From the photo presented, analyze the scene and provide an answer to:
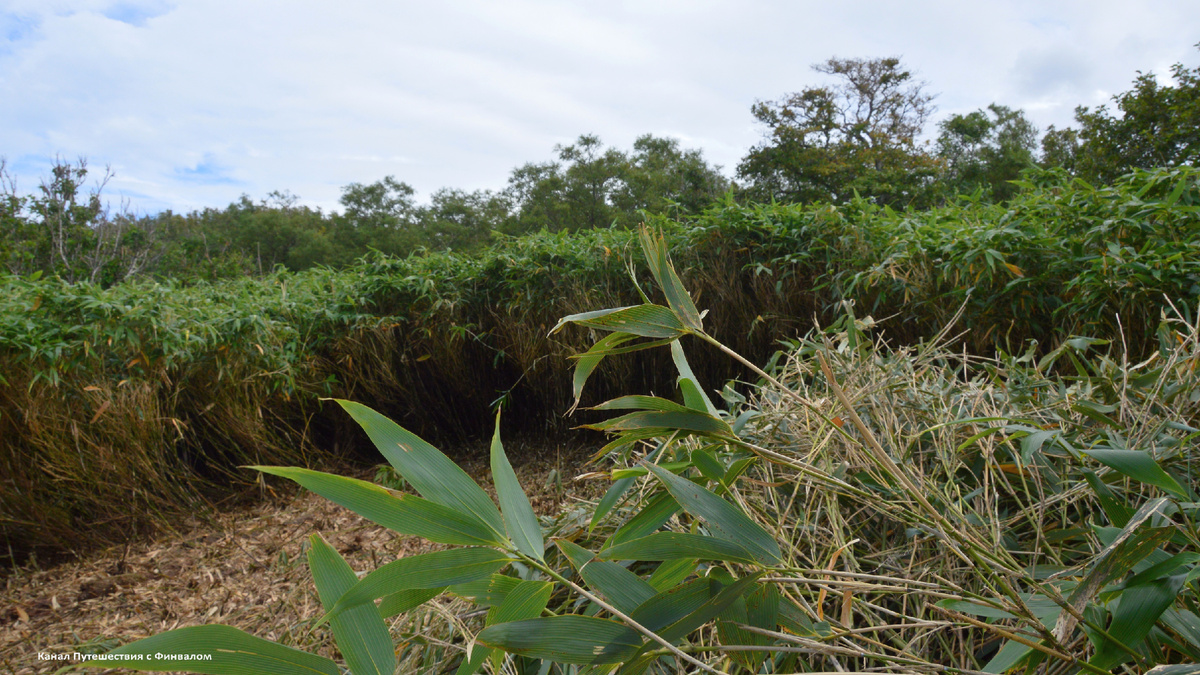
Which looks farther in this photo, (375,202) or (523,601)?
(375,202)

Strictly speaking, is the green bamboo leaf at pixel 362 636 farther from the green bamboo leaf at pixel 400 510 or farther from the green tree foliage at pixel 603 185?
the green tree foliage at pixel 603 185

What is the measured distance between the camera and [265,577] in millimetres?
2779

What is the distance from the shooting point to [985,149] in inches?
885

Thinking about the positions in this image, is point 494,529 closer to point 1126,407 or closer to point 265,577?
point 1126,407

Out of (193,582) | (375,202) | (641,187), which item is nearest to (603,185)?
(641,187)

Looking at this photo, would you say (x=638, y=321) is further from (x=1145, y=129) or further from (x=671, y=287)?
(x=1145, y=129)

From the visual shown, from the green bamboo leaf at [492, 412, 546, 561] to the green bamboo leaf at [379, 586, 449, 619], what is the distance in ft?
0.25

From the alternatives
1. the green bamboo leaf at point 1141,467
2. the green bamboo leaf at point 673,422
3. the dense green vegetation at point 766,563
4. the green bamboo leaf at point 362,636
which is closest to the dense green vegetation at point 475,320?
the dense green vegetation at point 766,563

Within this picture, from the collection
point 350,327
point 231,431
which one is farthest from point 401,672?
point 350,327

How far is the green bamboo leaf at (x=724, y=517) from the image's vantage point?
51cm

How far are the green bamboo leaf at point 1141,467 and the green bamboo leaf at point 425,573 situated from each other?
0.50m

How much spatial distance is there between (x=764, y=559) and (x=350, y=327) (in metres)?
3.96

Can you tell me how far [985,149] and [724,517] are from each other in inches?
1057

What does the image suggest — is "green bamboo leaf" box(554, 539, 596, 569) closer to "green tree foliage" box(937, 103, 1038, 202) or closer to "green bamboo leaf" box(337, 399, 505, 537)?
"green bamboo leaf" box(337, 399, 505, 537)
